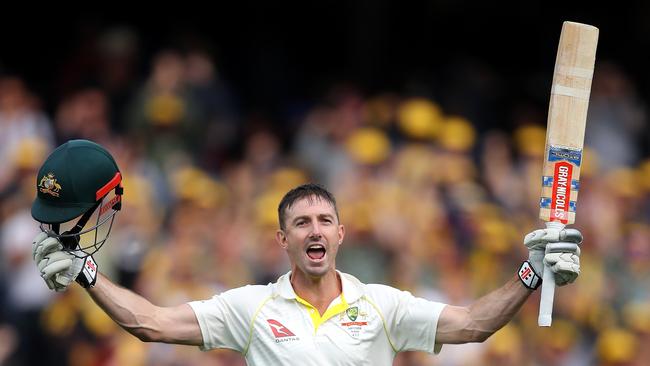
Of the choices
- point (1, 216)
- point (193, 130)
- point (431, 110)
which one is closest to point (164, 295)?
point (1, 216)

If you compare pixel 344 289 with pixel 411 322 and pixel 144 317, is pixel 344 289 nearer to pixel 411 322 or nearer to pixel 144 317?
pixel 411 322

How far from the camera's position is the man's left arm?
20.4 feet

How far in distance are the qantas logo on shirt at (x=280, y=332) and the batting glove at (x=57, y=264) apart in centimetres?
86

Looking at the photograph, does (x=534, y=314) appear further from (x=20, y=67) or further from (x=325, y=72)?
(x=20, y=67)

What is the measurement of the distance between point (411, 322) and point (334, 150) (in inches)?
218

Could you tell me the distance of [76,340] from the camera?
1026cm

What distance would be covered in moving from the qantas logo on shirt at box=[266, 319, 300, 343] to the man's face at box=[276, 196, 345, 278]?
28 centimetres

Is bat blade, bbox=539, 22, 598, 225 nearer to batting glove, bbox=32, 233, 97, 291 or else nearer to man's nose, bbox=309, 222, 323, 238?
man's nose, bbox=309, 222, 323, 238

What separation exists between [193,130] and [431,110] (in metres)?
2.06

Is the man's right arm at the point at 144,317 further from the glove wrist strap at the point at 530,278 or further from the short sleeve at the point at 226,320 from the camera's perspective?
the glove wrist strap at the point at 530,278

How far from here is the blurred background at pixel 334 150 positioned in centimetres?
1052

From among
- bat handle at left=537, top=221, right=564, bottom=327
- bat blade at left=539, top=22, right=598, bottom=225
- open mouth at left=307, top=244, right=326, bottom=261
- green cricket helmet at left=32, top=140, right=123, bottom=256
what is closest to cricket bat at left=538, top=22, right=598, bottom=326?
bat blade at left=539, top=22, right=598, bottom=225

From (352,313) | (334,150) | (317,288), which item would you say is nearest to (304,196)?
(317,288)

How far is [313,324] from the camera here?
253 inches
